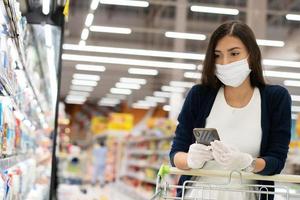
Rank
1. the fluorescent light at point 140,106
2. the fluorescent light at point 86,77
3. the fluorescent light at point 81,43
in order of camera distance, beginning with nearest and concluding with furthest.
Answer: the fluorescent light at point 81,43 < the fluorescent light at point 86,77 < the fluorescent light at point 140,106

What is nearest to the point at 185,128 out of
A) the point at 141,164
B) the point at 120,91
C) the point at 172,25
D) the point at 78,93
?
the point at 141,164

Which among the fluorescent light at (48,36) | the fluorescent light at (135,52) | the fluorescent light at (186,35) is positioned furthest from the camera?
the fluorescent light at (135,52)

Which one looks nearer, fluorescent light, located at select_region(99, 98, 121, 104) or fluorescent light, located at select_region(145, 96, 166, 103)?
fluorescent light, located at select_region(145, 96, 166, 103)

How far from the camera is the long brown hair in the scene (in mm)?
2205

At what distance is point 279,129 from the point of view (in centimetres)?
218

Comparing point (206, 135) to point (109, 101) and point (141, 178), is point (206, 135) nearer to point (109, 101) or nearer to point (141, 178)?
point (141, 178)

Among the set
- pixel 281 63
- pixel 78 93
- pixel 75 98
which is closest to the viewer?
pixel 281 63

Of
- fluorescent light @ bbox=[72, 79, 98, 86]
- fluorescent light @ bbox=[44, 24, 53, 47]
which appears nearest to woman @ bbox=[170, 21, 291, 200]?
fluorescent light @ bbox=[44, 24, 53, 47]

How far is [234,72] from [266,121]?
0.25 metres

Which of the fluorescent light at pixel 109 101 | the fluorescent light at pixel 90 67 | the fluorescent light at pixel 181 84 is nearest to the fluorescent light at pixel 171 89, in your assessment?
the fluorescent light at pixel 181 84

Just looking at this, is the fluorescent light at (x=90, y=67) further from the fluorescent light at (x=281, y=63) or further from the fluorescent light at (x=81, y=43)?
the fluorescent light at (x=281, y=63)

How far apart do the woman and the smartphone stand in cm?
14

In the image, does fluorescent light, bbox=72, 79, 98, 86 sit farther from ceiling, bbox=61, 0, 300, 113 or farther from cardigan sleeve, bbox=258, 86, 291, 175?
cardigan sleeve, bbox=258, 86, 291, 175

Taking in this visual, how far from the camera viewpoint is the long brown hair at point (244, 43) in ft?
7.23
